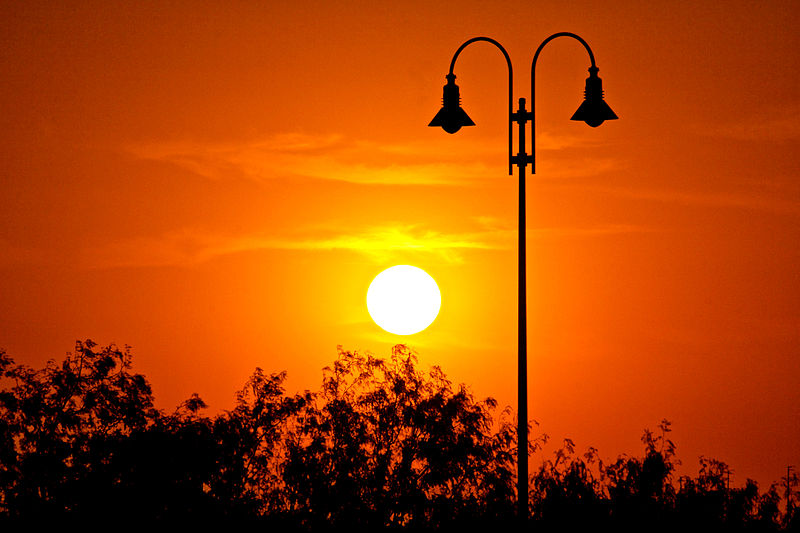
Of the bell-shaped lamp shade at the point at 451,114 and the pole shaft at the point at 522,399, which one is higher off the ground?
the bell-shaped lamp shade at the point at 451,114

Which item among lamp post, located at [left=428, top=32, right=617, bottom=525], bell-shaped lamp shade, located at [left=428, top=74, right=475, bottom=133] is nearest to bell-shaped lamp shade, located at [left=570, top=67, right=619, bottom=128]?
lamp post, located at [left=428, top=32, right=617, bottom=525]

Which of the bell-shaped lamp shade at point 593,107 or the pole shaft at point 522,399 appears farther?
the bell-shaped lamp shade at point 593,107

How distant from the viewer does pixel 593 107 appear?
52.3 feet

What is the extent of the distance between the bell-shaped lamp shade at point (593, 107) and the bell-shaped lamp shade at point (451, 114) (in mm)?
1565

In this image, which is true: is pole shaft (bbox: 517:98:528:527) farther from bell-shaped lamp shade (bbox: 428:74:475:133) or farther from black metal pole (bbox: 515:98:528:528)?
bell-shaped lamp shade (bbox: 428:74:475:133)

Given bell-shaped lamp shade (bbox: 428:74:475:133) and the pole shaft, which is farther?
bell-shaped lamp shade (bbox: 428:74:475:133)

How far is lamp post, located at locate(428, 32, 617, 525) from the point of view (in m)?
14.4

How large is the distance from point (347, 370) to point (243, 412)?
3.43m

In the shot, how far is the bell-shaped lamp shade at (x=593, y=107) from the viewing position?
15914mm

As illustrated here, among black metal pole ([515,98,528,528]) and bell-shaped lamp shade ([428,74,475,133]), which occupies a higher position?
bell-shaped lamp shade ([428,74,475,133])

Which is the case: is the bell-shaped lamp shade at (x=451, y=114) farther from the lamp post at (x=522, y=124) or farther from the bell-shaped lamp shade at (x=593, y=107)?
the bell-shaped lamp shade at (x=593, y=107)

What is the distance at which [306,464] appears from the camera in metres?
30.6

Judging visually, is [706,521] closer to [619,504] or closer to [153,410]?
[619,504]

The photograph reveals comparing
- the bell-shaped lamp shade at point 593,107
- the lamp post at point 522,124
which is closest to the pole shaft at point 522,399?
the lamp post at point 522,124
